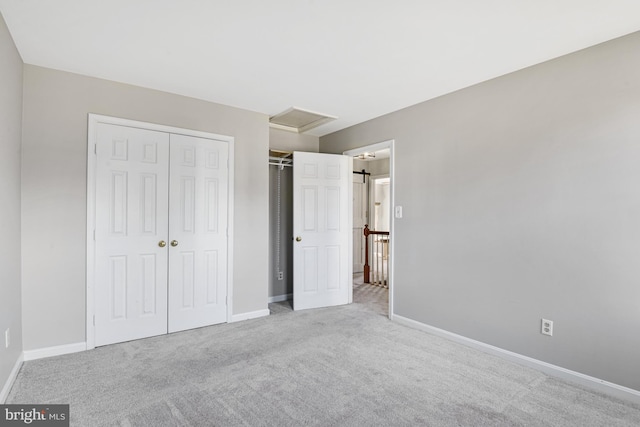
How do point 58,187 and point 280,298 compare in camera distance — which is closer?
point 58,187

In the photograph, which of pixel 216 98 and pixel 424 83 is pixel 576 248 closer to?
pixel 424 83

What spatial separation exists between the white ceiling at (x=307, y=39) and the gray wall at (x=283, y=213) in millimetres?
1506

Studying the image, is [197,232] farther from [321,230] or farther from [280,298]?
[280,298]

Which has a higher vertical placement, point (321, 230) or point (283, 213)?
point (283, 213)

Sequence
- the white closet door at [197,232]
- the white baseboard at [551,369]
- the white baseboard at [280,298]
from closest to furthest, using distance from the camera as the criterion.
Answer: the white baseboard at [551,369] → the white closet door at [197,232] → the white baseboard at [280,298]

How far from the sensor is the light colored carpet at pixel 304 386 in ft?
6.51

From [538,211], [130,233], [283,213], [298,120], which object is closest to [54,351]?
[130,233]

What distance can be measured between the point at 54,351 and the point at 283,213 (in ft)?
9.55

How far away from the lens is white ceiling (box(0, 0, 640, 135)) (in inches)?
77.5

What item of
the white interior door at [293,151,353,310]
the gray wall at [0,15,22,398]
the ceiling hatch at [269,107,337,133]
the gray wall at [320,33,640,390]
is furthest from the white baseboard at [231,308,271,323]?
the ceiling hatch at [269,107,337,133]

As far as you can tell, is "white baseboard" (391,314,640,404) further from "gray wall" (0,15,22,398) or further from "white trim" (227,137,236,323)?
"gray wall" (0,15,22,398)

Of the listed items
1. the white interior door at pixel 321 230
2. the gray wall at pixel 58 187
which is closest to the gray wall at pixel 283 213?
the white interior door at pixel 321 230

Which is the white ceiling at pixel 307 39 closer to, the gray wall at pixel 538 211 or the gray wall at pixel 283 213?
the gray wall at pixel 538 211

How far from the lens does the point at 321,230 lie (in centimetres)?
443
